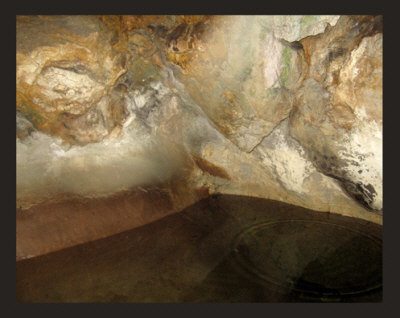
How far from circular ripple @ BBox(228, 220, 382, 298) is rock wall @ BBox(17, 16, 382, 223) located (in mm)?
366

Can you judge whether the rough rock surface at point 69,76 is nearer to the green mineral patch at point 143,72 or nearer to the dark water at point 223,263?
the green mineral patch at point 143,72

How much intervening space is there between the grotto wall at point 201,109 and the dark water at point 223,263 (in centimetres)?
29

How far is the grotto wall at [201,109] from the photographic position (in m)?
3.30

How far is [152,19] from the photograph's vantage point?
3764 mm

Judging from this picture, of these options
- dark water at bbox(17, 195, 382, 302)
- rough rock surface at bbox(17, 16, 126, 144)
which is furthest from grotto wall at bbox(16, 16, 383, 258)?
dark water at bbox(17, 195, 382, 302)

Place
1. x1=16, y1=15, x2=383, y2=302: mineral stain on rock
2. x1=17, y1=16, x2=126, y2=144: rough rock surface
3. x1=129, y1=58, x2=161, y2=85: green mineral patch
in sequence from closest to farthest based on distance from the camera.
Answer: x1=16, y1=15, x2=383, y2=302: mineral stain on rock → x1=17, y1=16, x2=126, y2=144: rough rock surface → x1=129, y1=58, x2=161, y2=85: green mineral patch

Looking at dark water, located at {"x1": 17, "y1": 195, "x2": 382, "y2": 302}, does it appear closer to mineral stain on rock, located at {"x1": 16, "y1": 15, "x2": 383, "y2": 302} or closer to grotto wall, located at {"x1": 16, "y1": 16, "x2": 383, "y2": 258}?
mineral stain on rock, located at {"x1": 16, "y1": 15, "x2": 383, "y2": 302}

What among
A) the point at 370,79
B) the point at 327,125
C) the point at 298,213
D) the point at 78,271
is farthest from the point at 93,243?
the point at 370,79

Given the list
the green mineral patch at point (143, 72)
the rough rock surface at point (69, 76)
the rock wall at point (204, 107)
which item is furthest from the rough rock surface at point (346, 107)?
the rough rock surface at point (69, 76)

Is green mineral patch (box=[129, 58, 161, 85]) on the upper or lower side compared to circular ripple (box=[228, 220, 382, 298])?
upper

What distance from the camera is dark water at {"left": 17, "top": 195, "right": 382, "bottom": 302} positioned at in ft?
9.82

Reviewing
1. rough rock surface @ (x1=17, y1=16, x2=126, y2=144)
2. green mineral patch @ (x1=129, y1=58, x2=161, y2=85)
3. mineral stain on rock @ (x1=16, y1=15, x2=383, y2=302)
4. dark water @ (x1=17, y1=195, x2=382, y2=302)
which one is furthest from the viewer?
green mineral patch @ (x1=129, y1=58, x2=161, y2=85)

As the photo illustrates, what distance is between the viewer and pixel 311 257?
345cm

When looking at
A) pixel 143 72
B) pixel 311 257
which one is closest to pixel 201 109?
pixel 143 72
